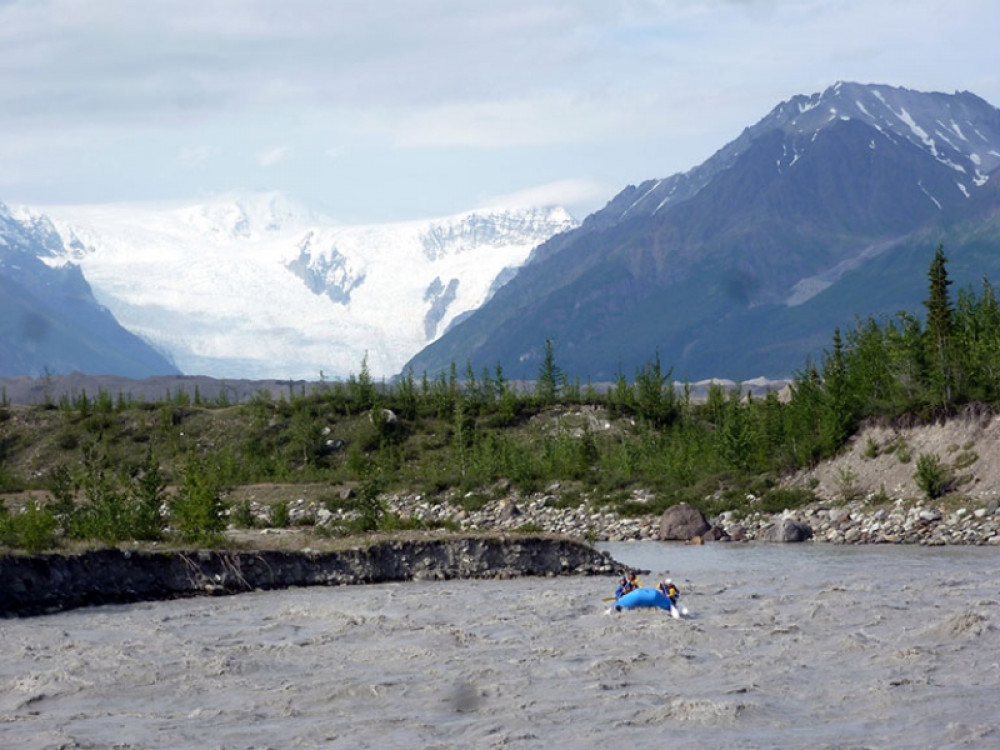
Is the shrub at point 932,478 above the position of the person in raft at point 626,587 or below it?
below

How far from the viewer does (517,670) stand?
979 inches

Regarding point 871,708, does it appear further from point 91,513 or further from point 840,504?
point 840,504

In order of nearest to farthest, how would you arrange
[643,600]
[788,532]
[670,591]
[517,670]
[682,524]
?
[517,670] → [670,591] → [643,600] → [788,532] → [682,524]

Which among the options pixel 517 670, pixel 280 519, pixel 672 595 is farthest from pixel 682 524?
pixel 517 670

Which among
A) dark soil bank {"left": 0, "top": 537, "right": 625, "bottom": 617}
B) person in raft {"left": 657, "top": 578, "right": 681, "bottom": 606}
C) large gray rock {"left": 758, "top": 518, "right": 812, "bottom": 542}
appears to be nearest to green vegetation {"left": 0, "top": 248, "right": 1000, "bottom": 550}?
dark soil bank {"left": 0, "top": 537, "right": 625, "bottom": 617}

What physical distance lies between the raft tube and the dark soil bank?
888 centimetres

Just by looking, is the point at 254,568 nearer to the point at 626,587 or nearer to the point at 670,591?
the point at 626,587

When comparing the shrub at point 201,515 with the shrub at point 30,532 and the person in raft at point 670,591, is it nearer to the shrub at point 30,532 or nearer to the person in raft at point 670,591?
the shrub at point 30,532

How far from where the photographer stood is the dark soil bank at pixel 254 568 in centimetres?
3409

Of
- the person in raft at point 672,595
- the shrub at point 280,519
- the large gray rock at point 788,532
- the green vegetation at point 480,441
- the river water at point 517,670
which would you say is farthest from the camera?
the shrub at point 280,519

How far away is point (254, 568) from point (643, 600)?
11956 millimetres

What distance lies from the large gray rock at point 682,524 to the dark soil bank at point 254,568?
1740 centimetres

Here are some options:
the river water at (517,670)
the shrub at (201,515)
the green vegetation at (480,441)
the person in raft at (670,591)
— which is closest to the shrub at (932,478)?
the green vegetation at (480,441)

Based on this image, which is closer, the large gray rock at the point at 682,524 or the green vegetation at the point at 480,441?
the green vegetation at the point at 480,441
